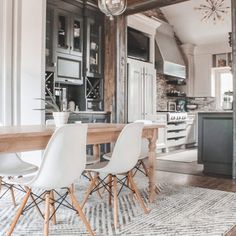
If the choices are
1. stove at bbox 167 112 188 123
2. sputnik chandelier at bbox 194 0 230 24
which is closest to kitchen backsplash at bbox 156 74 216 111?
stove at bbox 167 112 188 123

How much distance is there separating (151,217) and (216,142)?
2.51m

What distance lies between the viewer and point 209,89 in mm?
8805

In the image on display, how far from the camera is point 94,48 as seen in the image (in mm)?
5777

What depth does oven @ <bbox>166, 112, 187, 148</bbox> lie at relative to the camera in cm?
729

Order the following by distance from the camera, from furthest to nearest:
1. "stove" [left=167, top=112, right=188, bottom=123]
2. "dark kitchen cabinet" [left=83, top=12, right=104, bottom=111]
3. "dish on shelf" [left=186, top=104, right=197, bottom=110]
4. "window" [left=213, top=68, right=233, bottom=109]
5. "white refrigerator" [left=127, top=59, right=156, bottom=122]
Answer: "dish on shelf" [left=186, top=104, right=197, bottom=110] < "window" [left=213, top=68, right=233, bottom=109] < "stove" [left=167, top=112, right=188, bottom=123] < "white refrigerator" [left=127, top=59, right=156, bottom=122] < "dark kitchen cabinet" [left=83, top=12, right=104, bottom=111]

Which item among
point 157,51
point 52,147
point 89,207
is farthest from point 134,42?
point 52,147

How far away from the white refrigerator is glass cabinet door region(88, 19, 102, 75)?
66cm

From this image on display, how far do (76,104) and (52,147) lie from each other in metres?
3.73

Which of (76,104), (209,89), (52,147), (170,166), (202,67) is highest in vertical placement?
(202,67)

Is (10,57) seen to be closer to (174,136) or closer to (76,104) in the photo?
(76,104)

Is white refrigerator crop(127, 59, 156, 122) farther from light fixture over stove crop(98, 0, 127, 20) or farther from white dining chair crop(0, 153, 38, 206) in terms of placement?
white dining chair crop(0, 153, 38, 206)

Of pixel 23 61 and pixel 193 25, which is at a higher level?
pixel 193 25

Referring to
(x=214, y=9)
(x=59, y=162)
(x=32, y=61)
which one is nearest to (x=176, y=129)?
(x=214, y=9)

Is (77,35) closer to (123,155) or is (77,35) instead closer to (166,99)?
(123,155)
